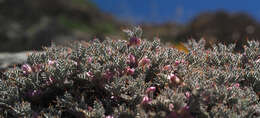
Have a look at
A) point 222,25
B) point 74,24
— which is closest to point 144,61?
point 222,25

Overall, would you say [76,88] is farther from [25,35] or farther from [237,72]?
[25,35]

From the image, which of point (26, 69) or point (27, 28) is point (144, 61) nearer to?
point (26, 69)

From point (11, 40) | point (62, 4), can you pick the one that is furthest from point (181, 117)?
point (62, 4)

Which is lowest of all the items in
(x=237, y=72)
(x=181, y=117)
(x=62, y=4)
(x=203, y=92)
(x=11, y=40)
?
(x=181, y=117)

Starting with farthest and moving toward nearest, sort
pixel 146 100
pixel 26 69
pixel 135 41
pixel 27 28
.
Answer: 1. pixel 27 28
2. pixel 135 41
3. pixel 26 69
4. pixel 146 100

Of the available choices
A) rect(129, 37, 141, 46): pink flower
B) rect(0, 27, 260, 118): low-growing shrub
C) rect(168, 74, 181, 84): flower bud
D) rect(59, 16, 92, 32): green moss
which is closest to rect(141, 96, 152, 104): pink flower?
→ rect(0, 27, 260, 118): low-growing shrub

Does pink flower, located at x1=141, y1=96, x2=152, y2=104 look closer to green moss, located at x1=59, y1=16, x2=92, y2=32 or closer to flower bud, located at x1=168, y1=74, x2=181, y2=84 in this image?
flower bud, located at x1=168, y1=74, x2=181, y2=84

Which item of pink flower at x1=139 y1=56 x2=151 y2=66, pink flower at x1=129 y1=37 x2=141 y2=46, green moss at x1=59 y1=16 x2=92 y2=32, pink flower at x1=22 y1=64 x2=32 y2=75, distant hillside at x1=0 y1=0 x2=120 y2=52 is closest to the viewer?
pink flower at x1=139 y1=56 x2=151 y2=66


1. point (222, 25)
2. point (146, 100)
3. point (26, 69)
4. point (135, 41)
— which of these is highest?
point (222, 25)

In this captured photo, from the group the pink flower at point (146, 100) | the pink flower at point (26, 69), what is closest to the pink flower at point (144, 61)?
the pink flower at point (146, 100)
